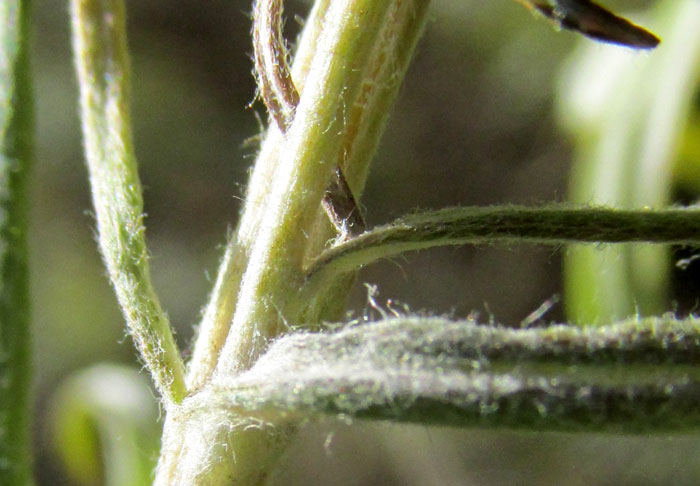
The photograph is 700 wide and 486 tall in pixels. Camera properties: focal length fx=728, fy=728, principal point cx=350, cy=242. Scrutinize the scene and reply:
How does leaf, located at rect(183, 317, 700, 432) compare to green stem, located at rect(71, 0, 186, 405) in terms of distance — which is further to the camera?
green stem, located at rect(71, 0, 186, 405)

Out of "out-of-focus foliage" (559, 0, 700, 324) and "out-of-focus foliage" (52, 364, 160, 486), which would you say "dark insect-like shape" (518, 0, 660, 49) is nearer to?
"out-of-focus foliage" (52, 364, 160, 486)

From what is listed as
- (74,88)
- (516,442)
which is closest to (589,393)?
(516,442)

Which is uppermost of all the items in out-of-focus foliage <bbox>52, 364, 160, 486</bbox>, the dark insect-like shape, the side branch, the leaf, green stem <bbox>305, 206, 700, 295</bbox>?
the dark insect-like shape

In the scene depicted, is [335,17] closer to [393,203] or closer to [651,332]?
[651,332]

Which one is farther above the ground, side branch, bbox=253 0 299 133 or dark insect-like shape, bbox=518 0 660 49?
dark insect-like shape, bbox=518 0 660 49

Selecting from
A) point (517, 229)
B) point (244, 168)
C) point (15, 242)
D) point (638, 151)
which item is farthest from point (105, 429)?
point (244, 168)

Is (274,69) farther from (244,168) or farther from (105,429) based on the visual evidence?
(244,168)

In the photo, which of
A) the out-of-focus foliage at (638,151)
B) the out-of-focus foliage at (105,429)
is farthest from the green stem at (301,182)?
the out-of-focus foliage at (638,151)

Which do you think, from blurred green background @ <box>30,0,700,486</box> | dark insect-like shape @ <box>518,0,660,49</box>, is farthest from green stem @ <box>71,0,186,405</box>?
blurred green background @ <box>30,0,700,486</box>
